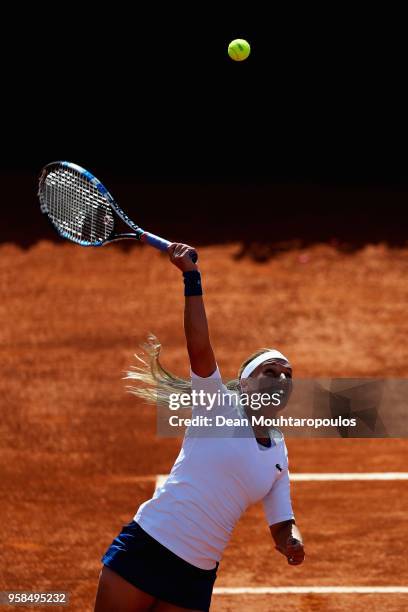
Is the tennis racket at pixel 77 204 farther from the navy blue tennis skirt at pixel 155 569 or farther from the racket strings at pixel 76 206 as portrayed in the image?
the navy blue tennis skirt at pixel 155 569

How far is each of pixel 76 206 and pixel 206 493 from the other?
234 centimetres

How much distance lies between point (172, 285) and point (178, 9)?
15.1 feet

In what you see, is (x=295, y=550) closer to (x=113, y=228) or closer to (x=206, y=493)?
(x=206, y=493)

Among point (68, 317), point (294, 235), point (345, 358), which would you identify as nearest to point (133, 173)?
point (294, 235)

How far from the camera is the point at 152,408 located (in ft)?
35.2

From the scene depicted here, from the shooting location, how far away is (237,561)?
25.9ft

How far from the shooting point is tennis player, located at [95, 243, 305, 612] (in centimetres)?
471

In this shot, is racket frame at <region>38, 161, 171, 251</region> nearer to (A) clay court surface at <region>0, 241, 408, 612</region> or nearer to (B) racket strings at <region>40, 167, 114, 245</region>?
(B) racket strings at <region>40, 167, 114, 245</region>

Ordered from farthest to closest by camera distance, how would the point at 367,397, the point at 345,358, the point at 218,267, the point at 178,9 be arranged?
the point at 178,9
the point at 218,267
the point at 345,358
the point at 367,397

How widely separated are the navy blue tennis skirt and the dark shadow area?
9.11 metres

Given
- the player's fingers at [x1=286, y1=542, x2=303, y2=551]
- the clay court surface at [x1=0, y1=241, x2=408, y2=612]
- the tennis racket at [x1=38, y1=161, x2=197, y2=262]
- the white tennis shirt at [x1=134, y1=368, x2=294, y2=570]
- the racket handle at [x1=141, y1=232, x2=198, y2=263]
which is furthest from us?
the clay court surface at [x1=0, y1=241, x2=408, y2=612]

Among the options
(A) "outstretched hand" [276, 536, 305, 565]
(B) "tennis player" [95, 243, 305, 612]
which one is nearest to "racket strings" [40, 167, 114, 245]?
(B) "tennis player" [95, 243, 305, 612]

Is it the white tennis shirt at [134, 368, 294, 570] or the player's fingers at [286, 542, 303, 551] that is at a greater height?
the white tennis shirt at [134, 368, 294, 570]

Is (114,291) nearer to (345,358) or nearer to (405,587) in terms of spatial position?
(345,358)
